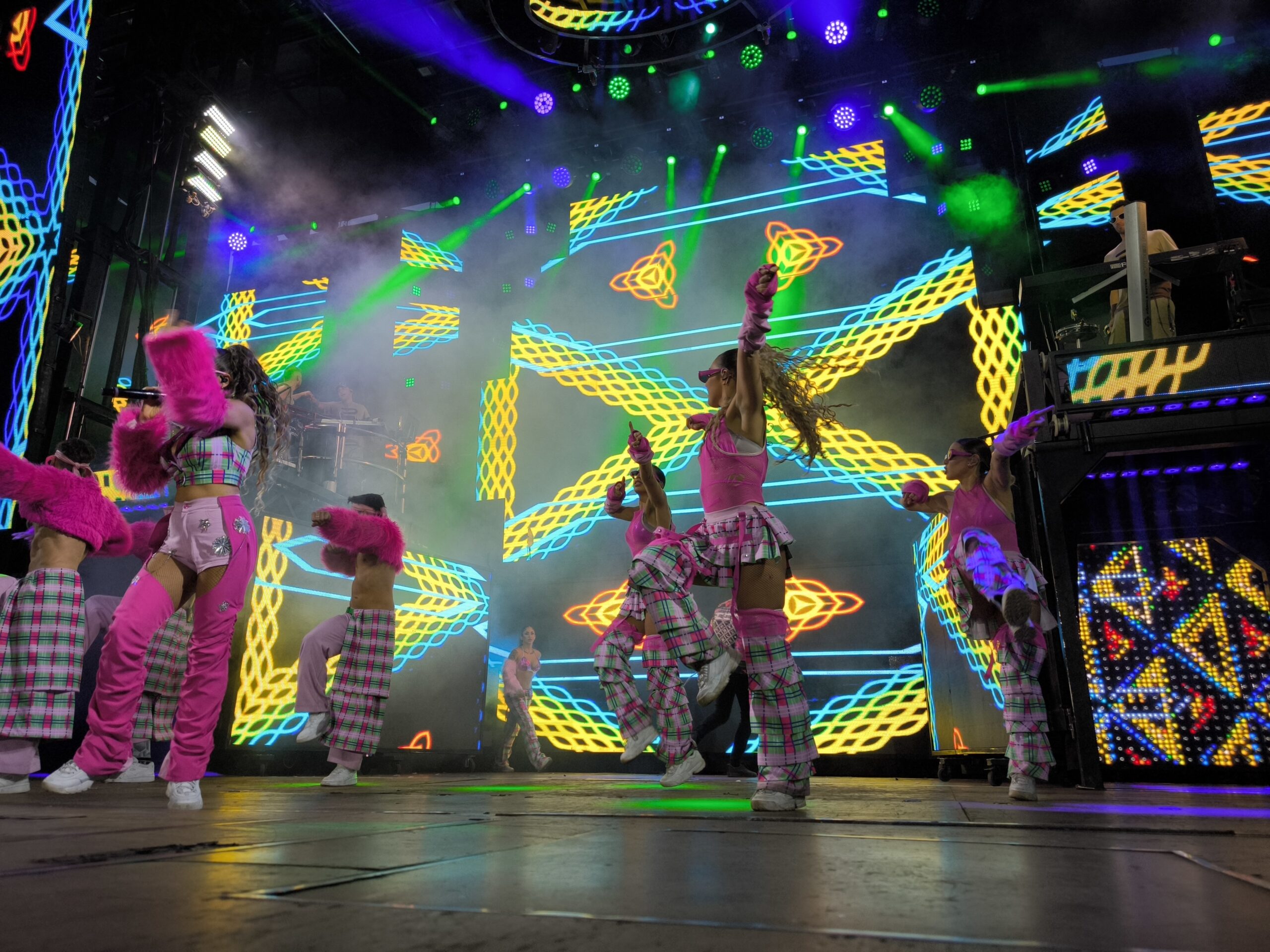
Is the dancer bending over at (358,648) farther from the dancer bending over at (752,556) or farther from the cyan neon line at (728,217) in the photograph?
the cyan neon line at (728,217)

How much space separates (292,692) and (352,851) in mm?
5054

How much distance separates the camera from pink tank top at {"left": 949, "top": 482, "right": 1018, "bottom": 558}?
3797 millimetres

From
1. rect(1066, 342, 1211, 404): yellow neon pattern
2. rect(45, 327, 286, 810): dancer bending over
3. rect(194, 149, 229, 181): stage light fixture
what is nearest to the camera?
rect(45, 327, 286, 810): dancer bending over

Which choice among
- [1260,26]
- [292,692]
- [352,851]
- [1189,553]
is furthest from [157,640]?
[1260,26]

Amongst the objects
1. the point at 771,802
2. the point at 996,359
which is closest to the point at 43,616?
the point at 771,802

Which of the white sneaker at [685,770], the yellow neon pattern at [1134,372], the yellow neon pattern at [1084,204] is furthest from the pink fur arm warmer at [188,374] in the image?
the yellow neon pattern at [1084,204]

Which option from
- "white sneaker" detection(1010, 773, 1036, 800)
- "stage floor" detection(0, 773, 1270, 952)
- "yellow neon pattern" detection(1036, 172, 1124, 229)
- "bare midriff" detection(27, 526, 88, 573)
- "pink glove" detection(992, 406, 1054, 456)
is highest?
"yellow neon pattern" detection(1036, 172, 1124, 229)

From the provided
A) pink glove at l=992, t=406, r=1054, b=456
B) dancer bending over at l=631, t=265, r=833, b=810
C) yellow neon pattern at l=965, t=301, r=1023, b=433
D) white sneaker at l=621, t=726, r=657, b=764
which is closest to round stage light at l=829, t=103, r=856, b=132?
yellow neon pattern at l=965, t=301, r=1023, b=433

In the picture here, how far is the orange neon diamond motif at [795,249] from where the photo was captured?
8.82 metres

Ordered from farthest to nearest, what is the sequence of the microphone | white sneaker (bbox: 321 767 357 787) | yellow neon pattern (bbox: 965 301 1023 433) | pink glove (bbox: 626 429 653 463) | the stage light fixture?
the stage light fixture < yellow neon pattern (bbox: 965 301 1023 433) < white sneaker (bbox: 321 767 357 787) < pink glove (bbox: 626 429 653 463) < the microphone

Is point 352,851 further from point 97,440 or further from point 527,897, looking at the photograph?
point 97,440

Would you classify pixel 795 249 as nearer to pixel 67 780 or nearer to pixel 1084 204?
pixel 1084 204

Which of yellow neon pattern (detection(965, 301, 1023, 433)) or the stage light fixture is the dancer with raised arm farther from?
the stage light fixture

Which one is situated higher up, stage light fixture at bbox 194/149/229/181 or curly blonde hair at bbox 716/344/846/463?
stage light fixture at bbox 194/149/229/181
